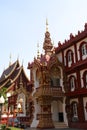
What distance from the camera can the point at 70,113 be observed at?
24.5m

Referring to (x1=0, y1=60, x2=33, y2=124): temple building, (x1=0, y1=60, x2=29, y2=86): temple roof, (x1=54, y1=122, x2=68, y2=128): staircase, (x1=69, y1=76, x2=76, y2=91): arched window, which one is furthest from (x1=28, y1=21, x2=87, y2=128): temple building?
(x1=0, y1=60, x2=29, y2=86): temple roof

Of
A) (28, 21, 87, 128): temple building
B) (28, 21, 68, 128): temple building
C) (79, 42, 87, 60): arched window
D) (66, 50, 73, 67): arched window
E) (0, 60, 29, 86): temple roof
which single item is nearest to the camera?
(28, 21, 87, 128): temple building

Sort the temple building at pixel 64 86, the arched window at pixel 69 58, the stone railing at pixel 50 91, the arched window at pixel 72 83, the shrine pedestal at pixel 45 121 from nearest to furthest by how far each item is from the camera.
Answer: the temple building at pixel 64 86 < the shrine pedestal at pixel 45 121 < the stone railing at pixel 50 91 < the arched window at pixel 72 83 < the arched window at pixel 69 58

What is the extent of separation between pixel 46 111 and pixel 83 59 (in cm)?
603

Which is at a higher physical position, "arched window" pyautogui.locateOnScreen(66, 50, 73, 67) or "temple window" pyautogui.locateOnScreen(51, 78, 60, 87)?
"arched window" pyautogui.locateOnScreen(66, 50, 73, 67)

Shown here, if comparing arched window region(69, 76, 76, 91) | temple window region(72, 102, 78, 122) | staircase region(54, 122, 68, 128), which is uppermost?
arched window region(69, 76, 76, 91)

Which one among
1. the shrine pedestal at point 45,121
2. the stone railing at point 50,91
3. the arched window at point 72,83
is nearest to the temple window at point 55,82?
the stone railing at point 50,91

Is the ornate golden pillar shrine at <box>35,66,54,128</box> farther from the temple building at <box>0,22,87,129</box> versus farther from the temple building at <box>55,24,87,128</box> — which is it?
the temple building at <box>55,24,87,128</box>

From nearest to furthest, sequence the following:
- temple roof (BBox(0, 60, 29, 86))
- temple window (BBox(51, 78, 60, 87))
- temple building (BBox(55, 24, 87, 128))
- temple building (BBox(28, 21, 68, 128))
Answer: temple building (BBox(55, 24, 87, 128)), temple building (BBox(28, 21, 68, 128)), temple window (BBox(51, 78, 60, 87)), temple roof (BBox(0, 60, 29, 86))

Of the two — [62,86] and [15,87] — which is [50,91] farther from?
[15,87]

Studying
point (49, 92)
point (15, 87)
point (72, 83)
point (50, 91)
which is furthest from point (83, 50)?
point (15, 87)

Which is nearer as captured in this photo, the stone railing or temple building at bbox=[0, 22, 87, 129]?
temple building at bbox=[0, 22, 87, 129]

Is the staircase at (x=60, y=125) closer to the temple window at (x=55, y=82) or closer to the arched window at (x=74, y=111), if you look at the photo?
the arched window at (x=74, y=111)

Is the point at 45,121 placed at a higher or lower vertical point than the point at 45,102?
lower
